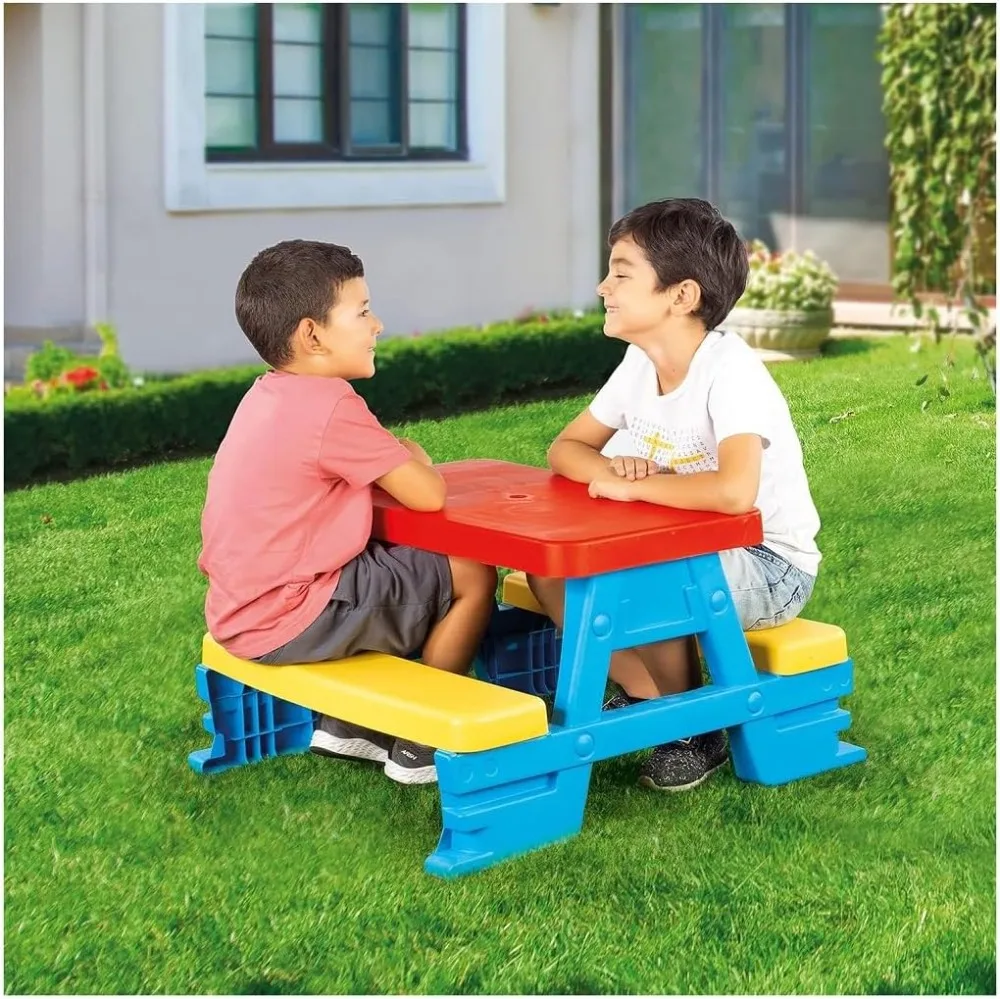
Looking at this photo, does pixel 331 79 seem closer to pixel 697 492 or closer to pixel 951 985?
pixel 697 492

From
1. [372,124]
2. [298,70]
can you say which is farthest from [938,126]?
[298,70]

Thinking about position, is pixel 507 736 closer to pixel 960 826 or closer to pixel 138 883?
pixel 138 883

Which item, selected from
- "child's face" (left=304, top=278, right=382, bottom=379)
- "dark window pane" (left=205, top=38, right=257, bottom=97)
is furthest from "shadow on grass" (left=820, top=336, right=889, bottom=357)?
"child's face" (left=304, top=278, right=382, bottom=379)

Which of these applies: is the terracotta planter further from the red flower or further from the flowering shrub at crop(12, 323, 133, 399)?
the red flower

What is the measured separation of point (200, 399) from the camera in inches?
327

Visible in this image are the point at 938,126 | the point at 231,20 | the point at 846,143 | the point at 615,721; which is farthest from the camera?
A: the point at 846,143

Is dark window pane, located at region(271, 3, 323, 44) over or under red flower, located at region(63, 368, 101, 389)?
over

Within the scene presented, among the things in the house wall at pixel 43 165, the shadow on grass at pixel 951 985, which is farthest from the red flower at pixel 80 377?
the shadow on grass at pixel 951 985

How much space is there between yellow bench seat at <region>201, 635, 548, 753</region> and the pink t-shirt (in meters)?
0.11

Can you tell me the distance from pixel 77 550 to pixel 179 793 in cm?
235

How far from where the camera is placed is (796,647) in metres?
4.04

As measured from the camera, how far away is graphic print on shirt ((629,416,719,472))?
4.09 meters

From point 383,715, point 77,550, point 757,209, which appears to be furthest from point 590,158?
point 383,715

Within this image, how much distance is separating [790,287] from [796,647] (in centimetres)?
535
